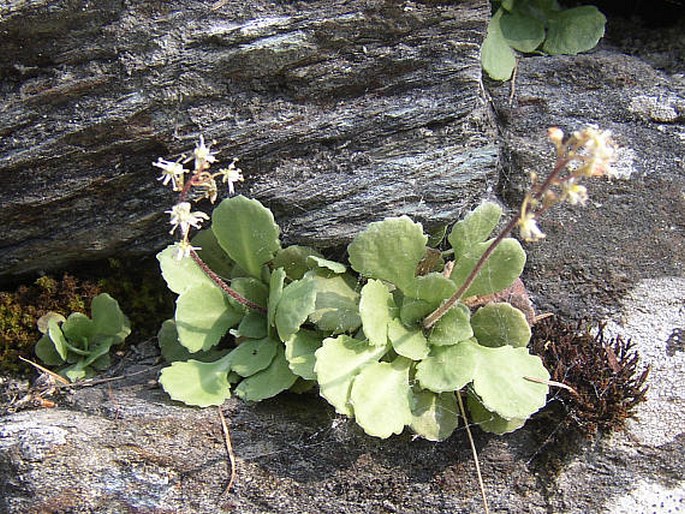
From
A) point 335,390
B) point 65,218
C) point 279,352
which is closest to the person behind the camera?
point 335,390

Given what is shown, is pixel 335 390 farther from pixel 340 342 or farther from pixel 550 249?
pixel 550 249

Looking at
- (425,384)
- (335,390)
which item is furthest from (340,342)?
(425,384)

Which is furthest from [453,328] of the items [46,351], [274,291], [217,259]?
[46,351]

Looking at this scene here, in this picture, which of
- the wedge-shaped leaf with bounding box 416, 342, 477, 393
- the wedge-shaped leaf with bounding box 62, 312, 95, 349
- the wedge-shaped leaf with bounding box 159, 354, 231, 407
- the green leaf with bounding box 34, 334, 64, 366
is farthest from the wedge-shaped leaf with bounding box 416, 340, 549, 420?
the green leaf with bounding box 34, 334, 64, 366

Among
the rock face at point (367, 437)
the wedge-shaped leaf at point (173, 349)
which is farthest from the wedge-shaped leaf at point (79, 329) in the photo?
the wedge-shaped leaf at point (173, 349)

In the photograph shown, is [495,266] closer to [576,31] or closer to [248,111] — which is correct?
[248,111]

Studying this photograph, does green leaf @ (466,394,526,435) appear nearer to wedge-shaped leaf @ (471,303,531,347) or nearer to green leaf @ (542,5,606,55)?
wedge-shaped leaf @ (471,303,531,347)

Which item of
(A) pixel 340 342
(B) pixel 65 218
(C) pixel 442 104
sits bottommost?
(A) pixel 340 342
